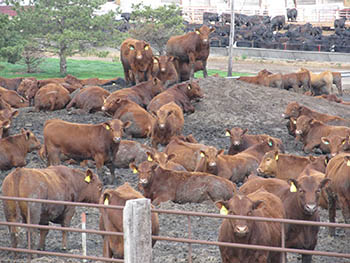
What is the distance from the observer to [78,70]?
36875 millimetres

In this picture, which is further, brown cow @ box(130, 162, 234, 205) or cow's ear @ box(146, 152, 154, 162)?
cow's ear @ box(146, 152, 154, 162)

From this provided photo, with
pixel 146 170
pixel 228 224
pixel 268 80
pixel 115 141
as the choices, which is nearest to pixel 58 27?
pixel 268 80

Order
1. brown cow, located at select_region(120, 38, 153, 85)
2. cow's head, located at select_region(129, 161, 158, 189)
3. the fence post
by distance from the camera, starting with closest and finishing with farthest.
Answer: the fence post → cow's head, located at select_region(129, 161, 158, 189) → brown cow, located at select_region(120, 38, 153, 85)

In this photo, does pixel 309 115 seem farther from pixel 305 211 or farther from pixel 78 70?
pixel 78 70

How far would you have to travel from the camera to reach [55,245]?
30.0 feet

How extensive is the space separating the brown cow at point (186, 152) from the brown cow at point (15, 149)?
2548 millimetres

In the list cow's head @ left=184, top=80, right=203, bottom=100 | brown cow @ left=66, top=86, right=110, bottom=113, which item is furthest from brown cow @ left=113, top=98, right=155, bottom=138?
cow's head @ left=184, top=80, right=203, bottom=100

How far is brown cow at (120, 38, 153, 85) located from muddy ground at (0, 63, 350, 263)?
63.9 inches

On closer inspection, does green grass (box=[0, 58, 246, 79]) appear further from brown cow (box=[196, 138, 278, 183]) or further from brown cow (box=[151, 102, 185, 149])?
brown cow (box=[196, 138, 278, 183])

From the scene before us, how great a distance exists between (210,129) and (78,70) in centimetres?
2064

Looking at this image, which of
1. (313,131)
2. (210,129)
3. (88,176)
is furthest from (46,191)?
(210,129)

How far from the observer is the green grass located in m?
34.1

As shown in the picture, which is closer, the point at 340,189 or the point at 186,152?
the point at 340,189

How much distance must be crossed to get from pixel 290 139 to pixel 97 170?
6.26 metres
